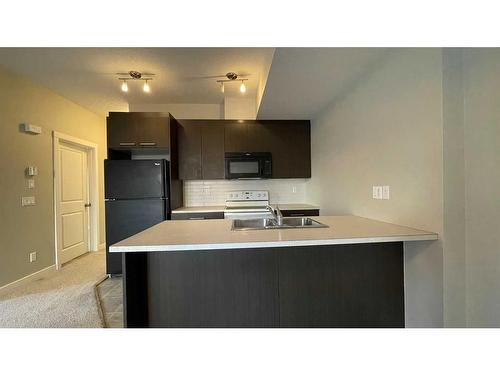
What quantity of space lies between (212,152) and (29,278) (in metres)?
2.80

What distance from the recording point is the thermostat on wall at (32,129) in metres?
2.85

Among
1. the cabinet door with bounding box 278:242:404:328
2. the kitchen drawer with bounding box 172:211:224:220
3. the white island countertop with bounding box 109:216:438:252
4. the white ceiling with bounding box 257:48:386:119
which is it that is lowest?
the cabinet door with bounding box 278:242:404:328

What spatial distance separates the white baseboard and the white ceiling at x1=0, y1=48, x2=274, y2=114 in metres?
2.47

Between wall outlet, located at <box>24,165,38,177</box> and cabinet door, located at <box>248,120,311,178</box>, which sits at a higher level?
cabinet door, located at <box>248,120,311,178</box>

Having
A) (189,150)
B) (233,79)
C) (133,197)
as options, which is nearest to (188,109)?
(189,150)

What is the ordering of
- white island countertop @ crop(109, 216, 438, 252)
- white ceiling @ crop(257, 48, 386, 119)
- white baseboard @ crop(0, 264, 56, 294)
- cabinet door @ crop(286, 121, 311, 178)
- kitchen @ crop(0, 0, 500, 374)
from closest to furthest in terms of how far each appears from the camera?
kitchen @ crop(0, 0, 500, 374) → white island countertop @ crop(109, 216, 438, 252) → white ceiling @ crop(257, 48, 386, 119) → white baseboard @ crop(0, 264, 56, 294) → cabinet door @ crop(286, 121, 311, 178)

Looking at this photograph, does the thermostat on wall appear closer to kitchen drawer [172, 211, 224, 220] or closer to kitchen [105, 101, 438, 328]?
kitchen drawer [172, 211, 224, 220]

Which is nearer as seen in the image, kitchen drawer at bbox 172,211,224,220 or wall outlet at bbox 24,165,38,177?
wall outlet at bbox 24,165,38,177

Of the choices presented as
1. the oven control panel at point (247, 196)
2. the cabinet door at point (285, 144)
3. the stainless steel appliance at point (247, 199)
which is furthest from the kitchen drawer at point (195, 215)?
the cabinet door at point (285, 144)

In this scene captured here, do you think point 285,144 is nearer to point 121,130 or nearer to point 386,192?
point 386,192

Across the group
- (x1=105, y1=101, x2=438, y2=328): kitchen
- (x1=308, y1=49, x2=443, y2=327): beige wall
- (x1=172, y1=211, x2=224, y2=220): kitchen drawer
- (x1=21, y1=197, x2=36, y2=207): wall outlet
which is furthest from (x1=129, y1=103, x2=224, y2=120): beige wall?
(x1=105, y1=101, x2=438, y2=328): kitchen

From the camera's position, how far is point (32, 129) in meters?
2.91

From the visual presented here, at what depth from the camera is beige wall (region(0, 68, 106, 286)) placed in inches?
103
